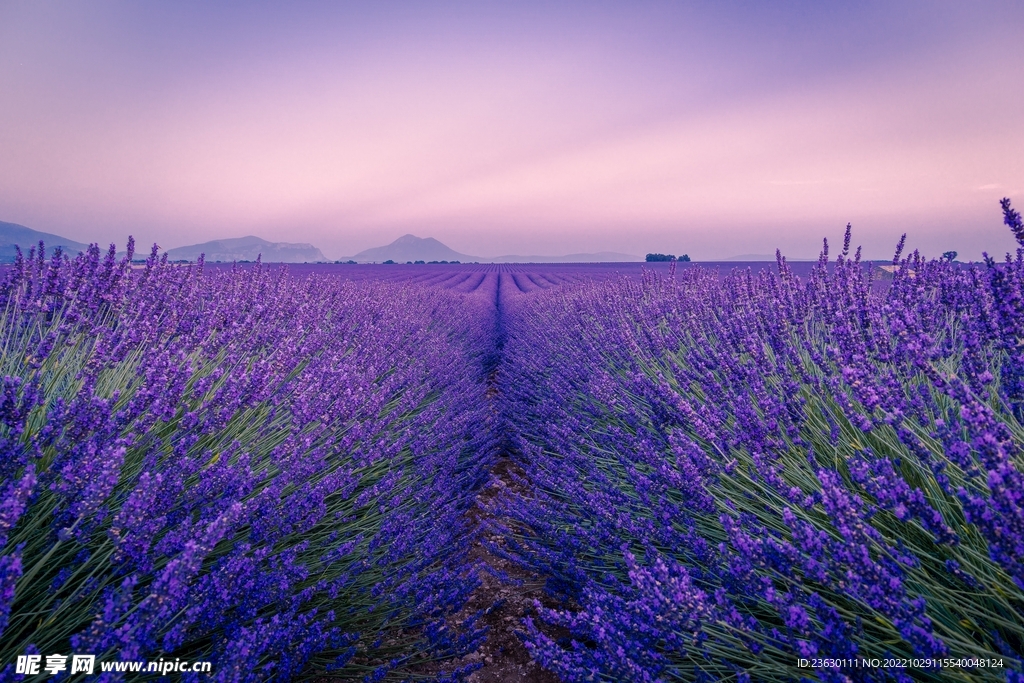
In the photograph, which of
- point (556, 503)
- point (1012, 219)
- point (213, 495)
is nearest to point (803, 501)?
point (1012, 219)

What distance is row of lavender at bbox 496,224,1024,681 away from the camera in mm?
908

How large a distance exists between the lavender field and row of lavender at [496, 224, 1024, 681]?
1cm

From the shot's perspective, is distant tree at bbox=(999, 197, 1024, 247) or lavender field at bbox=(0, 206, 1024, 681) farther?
distant tree at bbox=(999, 197, 1024, 247)

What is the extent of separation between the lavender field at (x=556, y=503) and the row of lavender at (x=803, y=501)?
11mm

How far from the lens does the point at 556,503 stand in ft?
7.16

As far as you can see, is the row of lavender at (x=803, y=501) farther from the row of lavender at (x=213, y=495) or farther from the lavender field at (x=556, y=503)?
the row of lavender at (x=213, y=495)

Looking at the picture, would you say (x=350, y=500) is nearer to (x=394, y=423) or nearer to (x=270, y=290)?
(x=394, y=423)

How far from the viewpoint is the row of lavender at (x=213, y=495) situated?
3.20 ft

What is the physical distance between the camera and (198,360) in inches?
88.6

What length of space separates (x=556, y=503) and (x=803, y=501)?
1231mm

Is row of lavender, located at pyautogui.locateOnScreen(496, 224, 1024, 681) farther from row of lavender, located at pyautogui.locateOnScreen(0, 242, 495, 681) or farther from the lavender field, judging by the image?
row of lavender, located at pyautogui.locateOnScreen(0, 242, 495, 681)

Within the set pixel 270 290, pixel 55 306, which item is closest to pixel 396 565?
pixel 55 306

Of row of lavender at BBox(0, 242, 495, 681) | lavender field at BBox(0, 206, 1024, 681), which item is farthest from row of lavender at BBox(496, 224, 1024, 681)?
row of lavender at BBox(0, 242, 495, 681)

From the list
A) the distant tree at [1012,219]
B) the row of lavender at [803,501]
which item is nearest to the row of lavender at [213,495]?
the row of lavender at [803,501]
